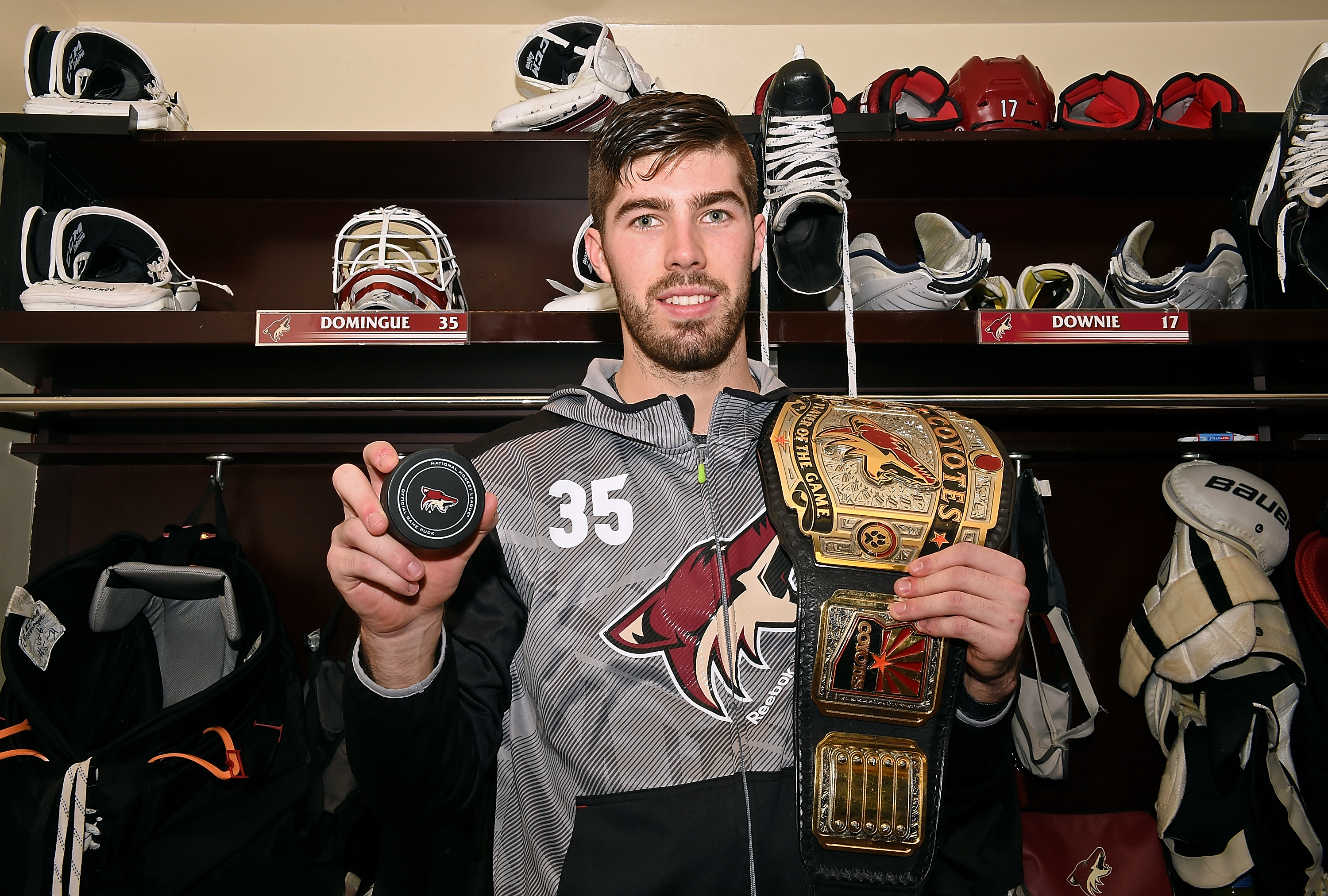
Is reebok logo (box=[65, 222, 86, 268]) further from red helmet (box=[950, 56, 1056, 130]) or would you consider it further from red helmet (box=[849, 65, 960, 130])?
red helmet (box=[950, 56, 1056, 130])

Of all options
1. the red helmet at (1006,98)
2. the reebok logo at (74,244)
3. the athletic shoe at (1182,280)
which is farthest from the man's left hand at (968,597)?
the reebok logo at (74,244)

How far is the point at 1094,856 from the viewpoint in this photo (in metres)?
1.63

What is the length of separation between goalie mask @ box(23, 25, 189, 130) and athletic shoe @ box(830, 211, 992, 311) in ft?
4.40

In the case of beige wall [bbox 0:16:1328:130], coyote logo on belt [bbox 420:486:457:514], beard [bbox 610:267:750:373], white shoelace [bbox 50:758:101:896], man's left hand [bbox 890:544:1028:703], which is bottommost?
white shoelace [bbox 50:758:101:896]

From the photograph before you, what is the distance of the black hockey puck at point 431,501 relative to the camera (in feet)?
2.48

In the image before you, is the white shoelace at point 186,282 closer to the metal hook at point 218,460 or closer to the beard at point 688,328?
the metal hook at point 218,460

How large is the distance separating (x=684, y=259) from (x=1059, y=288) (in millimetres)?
1005

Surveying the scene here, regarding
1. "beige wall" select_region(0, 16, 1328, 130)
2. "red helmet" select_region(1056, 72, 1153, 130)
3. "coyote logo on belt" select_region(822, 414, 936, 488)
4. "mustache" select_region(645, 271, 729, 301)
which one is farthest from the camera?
"beige wall" select_region(0, 16, 1328, 130)

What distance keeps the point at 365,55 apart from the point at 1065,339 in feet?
5.47

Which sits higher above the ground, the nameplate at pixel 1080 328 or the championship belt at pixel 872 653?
the nameplate at pixel 1080 328

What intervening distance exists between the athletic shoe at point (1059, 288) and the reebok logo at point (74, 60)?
6.06 ft

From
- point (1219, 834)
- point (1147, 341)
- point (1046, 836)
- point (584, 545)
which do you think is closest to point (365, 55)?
point (584, 545)

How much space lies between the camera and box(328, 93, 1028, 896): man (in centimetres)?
88

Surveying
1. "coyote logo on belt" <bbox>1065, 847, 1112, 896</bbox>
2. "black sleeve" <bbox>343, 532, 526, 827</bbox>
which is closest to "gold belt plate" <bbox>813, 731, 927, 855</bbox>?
"black sleeve" <bbox>343, 532, 526, 827</bbox>
